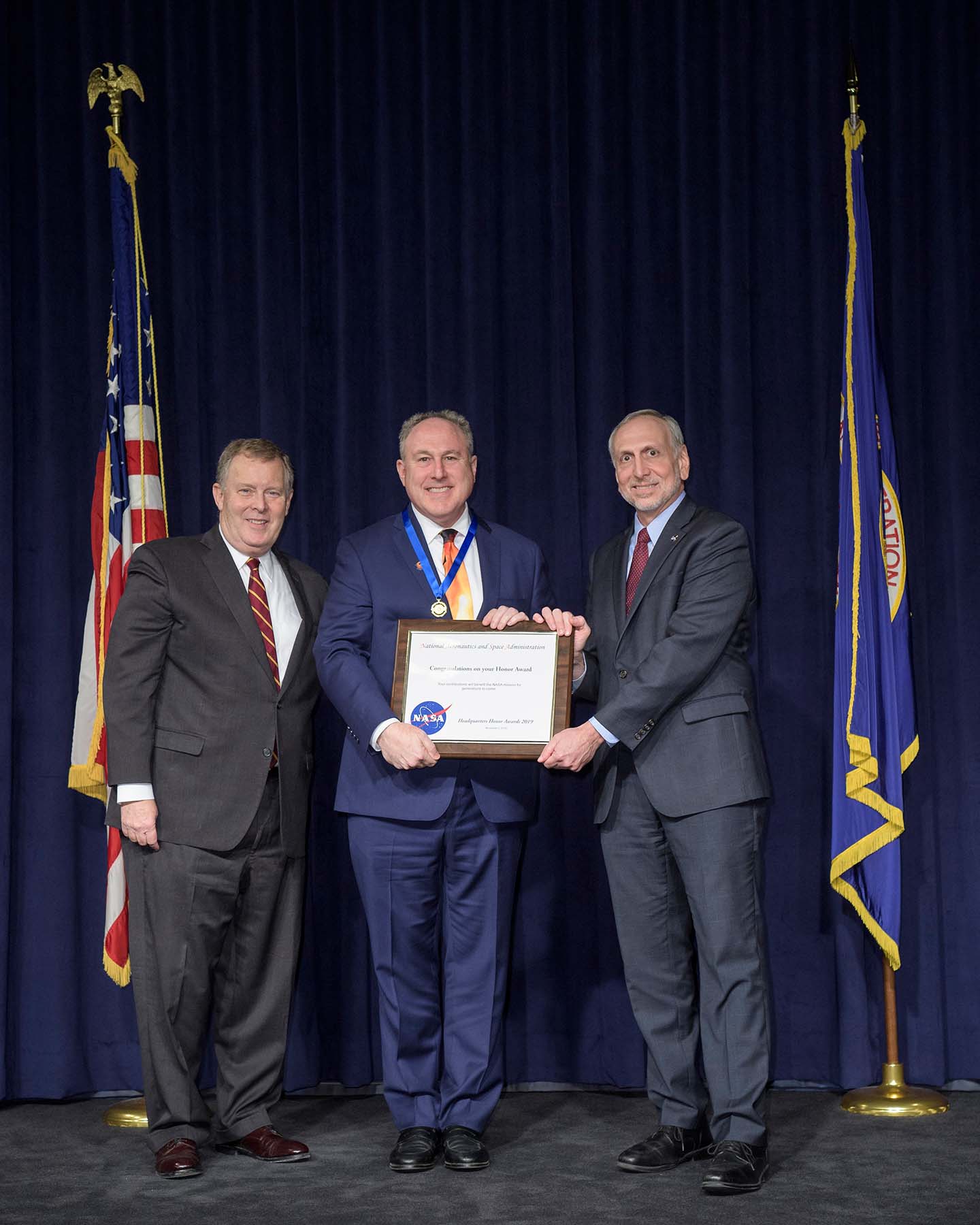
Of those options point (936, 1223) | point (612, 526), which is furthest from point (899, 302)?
point (936, 1223)

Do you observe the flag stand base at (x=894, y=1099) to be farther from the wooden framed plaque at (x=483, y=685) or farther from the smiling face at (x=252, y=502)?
the smiling face at (x=252, y=502)

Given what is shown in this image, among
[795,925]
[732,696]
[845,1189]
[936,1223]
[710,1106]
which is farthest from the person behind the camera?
[795,925]

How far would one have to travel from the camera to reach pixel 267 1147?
319cm

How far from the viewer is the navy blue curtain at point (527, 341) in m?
3.96

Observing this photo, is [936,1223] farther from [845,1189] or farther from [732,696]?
[732,696]

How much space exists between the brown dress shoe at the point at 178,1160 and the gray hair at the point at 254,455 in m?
1.67

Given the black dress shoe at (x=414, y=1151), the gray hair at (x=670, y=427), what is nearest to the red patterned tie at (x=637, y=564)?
the gray hair at (x=670, y=427)

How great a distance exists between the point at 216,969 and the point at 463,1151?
2.66 ft

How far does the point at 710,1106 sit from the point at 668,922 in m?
0.56

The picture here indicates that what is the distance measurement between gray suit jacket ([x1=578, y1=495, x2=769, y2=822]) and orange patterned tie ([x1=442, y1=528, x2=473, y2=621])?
369 millimetres

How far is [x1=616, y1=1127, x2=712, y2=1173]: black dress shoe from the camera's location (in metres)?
3.04

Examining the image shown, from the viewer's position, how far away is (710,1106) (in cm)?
334

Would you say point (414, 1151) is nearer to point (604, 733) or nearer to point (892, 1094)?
point (604, 733)

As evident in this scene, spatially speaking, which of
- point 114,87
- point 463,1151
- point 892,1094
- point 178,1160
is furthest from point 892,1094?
point 114,87
